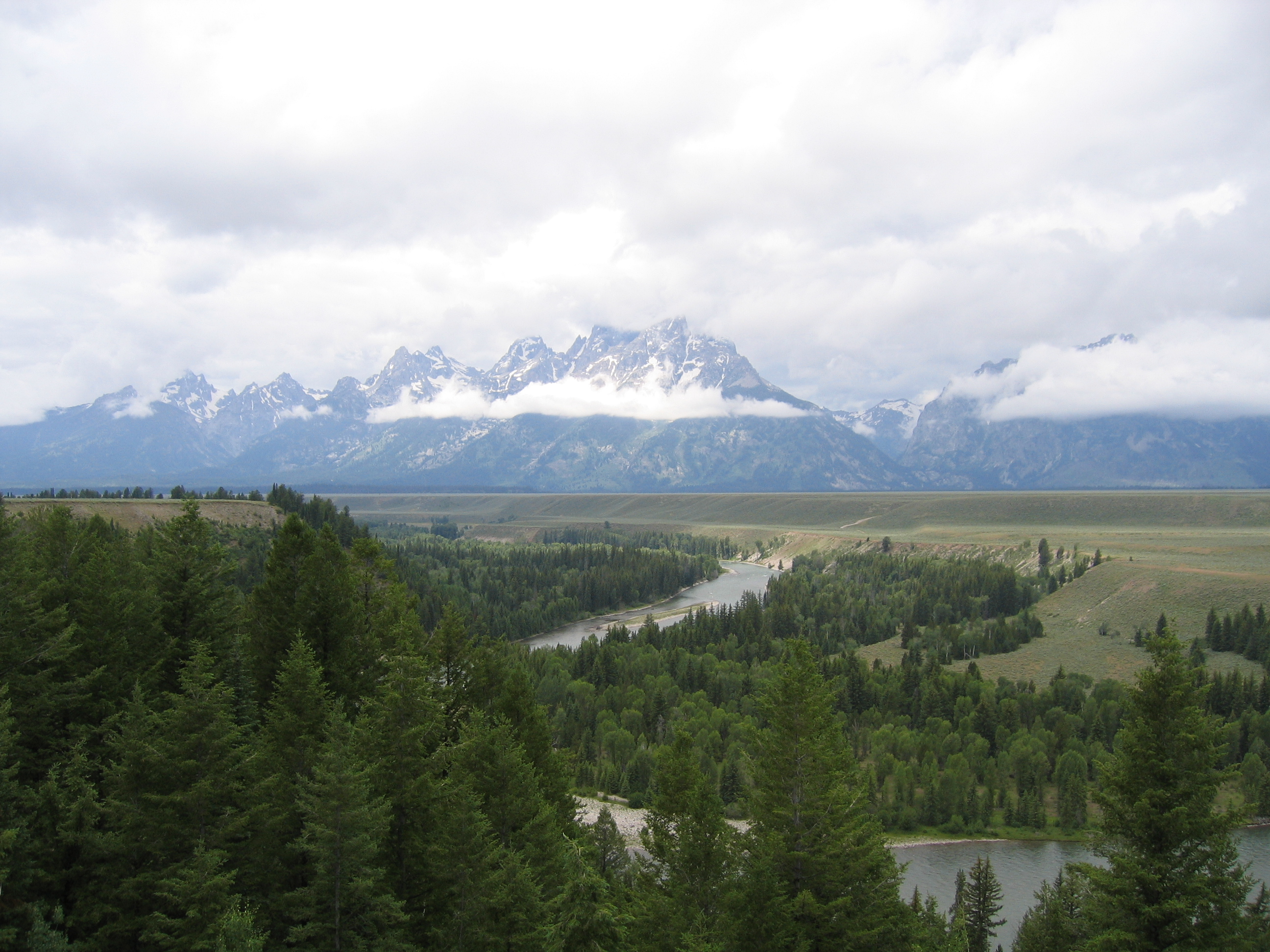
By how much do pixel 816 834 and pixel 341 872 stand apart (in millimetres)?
15582

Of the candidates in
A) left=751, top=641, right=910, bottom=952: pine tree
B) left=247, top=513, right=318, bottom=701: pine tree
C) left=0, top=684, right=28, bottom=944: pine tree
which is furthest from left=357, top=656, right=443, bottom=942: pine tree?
left=751, top=641, right=910, bottom=952: pine tree

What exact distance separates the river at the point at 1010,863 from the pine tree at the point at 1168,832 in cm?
4289

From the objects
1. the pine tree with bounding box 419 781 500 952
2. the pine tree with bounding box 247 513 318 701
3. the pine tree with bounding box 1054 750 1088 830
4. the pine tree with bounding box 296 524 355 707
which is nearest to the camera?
the pine tree with bounding box 419 781 500 952

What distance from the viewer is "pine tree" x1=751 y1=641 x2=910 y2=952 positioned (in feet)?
80.4

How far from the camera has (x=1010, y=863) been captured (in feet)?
236

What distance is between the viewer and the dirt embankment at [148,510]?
118 meters

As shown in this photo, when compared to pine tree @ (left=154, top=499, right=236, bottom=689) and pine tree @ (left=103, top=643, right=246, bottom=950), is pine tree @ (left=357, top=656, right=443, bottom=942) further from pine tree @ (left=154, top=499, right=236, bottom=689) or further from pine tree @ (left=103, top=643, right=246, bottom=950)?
pine tree @ (left=154, top=499, right=236, bottom=689)

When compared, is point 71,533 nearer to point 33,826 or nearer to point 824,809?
point 33,826

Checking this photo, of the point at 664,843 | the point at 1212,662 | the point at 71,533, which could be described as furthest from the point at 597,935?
the point at 1212,662

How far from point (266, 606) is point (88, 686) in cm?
764

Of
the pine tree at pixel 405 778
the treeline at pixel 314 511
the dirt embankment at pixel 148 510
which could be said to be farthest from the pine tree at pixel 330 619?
the treeline at pixel 314 511

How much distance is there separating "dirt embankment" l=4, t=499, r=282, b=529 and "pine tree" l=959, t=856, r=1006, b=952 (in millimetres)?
113611

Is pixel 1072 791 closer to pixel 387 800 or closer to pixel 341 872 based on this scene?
pixel 387 800

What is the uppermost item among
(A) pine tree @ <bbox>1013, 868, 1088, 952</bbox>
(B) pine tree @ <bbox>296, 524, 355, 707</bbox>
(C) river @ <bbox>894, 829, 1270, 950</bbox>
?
(B) pine tree @ <bbox>296, 524, 355, 707</bbox>
